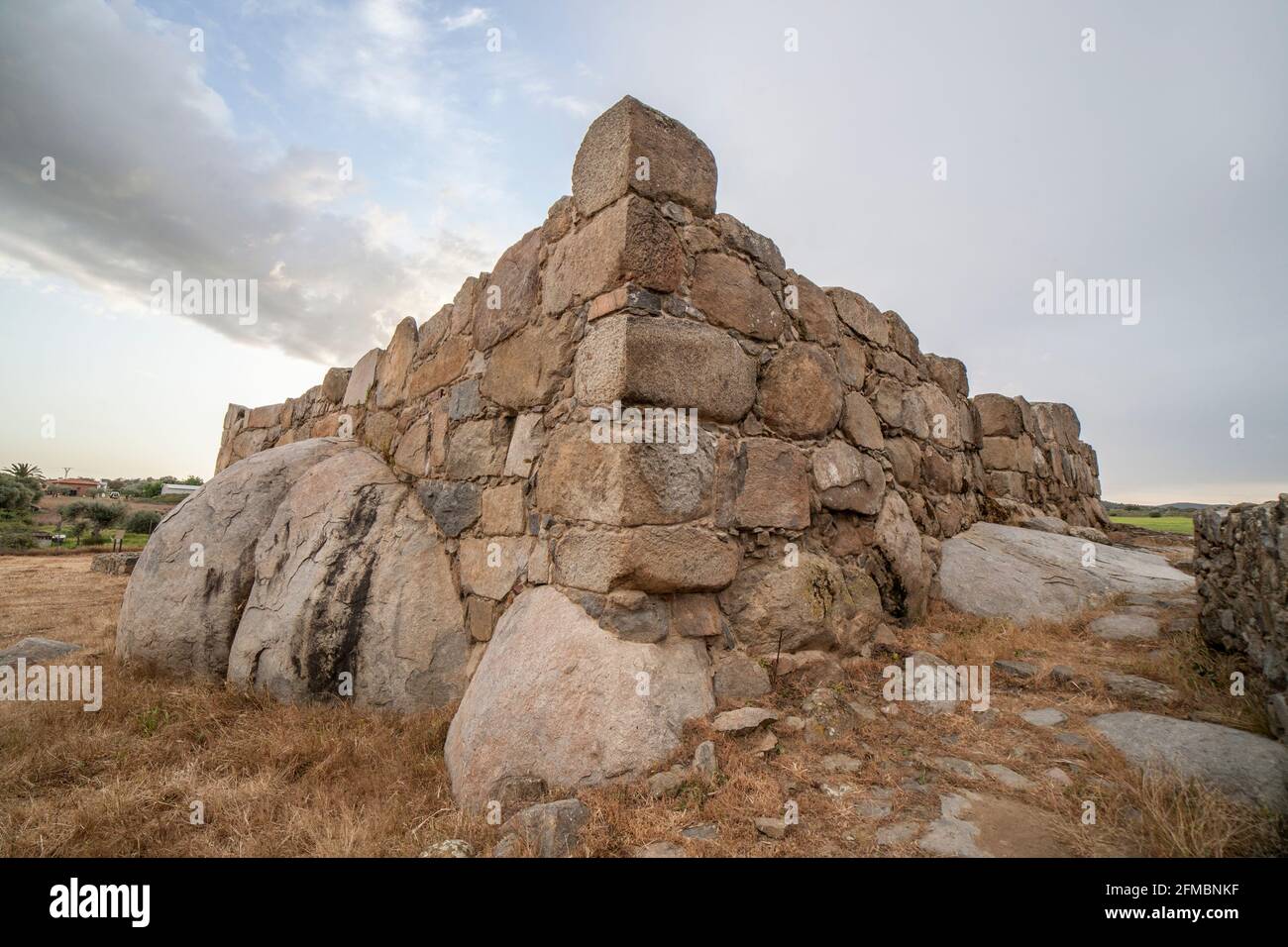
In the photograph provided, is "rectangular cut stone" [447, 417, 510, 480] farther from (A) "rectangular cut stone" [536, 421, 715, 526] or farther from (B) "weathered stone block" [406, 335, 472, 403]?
(A) "rectangular cut stone" [536, 421, 715, 526]

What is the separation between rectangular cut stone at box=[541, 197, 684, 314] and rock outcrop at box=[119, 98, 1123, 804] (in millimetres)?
15

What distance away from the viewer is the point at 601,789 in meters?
2.16

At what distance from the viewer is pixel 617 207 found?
2.75m

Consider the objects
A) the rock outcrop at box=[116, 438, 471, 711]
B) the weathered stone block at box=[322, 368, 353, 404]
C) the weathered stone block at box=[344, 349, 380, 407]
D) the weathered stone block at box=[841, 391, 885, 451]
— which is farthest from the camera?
the weathered stone block at box=[322, 368, 353, 404]

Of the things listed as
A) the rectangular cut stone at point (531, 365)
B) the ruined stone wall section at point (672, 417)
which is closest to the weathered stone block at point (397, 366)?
the ruined stone wall section at point (672, 417)

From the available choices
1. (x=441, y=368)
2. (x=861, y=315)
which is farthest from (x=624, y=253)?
(x=861, y=315)

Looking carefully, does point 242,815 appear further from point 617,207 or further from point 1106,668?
point 1106,668

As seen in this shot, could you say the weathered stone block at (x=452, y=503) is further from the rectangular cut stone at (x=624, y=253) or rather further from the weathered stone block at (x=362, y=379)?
the weathered stone block at (x=362, y=379)

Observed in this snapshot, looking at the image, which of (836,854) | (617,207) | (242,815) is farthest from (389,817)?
(617,207)

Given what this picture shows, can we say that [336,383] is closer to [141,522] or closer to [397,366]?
[397,366]

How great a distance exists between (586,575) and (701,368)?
3.43 feet

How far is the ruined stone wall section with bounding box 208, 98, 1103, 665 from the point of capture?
263 cm

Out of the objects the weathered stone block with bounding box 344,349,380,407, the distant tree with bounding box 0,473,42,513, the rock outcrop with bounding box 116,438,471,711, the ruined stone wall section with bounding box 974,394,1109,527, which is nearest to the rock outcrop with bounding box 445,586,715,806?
the rock outcrop with bounding box 116,438,471,711
